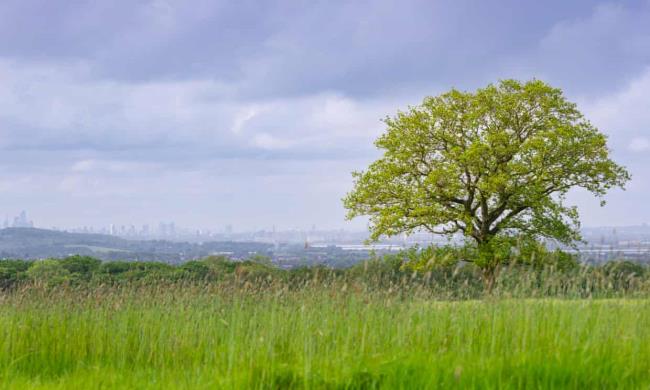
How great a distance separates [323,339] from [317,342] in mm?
226

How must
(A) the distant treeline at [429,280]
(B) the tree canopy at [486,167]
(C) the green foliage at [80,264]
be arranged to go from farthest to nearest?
(C) the green foliage at [80,264]
(B) the tree canopy at [486,167]
(A) the distant treeline at [429,280]

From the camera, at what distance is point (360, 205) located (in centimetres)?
3048

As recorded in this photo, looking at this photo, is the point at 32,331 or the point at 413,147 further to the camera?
the point at 413,147

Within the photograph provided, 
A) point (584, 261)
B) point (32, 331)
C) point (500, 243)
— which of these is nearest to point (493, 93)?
point (500, 243)

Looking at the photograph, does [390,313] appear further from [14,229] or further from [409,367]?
[14,229]

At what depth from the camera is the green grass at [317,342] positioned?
610 cm

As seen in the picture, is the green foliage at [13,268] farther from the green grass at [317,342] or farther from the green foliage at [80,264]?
the green grass at [317,342]

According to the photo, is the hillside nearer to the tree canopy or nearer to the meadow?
the tree canopy

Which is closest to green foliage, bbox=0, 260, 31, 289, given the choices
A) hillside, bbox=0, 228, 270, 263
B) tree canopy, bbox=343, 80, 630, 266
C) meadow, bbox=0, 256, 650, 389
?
tree canopy, bbox=343, 80, 630, 266

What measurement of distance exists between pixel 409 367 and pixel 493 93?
2652 cm

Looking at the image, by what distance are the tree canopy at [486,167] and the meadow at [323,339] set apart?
18.5 meters

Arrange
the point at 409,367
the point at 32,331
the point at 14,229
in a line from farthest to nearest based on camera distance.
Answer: the point at 14,229
the point at 32,331
the point at 409,367

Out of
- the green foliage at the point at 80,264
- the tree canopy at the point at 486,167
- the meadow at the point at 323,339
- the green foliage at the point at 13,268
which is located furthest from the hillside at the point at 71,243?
the meadow at the point at 323,339

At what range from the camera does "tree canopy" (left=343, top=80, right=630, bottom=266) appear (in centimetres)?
2888
